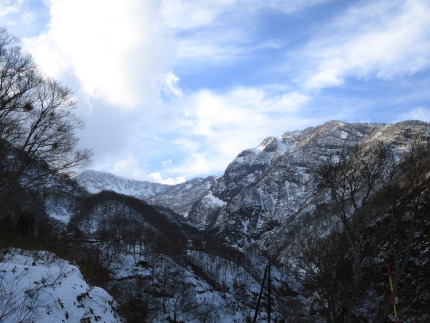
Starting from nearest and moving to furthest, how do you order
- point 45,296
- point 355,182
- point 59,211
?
point 45,296
point 355,182
point 59,211

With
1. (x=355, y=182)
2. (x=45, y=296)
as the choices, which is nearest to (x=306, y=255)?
(x=355, y=182)

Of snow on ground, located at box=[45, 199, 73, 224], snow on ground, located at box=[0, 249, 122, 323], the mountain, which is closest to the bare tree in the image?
the mountain

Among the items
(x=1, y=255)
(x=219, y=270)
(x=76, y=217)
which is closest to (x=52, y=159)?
(x=1, y=255)

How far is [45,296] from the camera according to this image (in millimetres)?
9164

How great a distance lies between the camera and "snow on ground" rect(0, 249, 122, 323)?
805cm

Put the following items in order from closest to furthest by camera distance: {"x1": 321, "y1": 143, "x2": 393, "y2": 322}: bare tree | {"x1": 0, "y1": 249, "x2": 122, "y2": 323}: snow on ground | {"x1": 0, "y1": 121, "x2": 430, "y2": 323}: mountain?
{"x1": 0, "y1": 249, "x2": 122, "y2": 323}: snow on ground, {"x1": 0, "y1": 121, "x2": 430, "y2": 323}: mountain, {"x1": 321, "y1": 143, "x2": 393, "y2": 322}: bare tree

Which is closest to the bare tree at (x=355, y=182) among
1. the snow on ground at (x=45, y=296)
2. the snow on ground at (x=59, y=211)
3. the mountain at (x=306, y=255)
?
the mountain at (x=306, y=255)

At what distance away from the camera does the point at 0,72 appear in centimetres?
1858

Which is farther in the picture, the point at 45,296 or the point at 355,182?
the point at 355,182

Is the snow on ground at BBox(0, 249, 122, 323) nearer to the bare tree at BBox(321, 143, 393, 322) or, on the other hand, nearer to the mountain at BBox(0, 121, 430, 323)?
the mountain at BBox(0, 121, 430, 323)

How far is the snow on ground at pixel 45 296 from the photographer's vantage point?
26.4 ft

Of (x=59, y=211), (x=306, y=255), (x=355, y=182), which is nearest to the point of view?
(x=355, y=182)

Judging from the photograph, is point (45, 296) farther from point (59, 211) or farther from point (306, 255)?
point (59, 211)

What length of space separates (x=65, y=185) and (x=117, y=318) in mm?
13649
